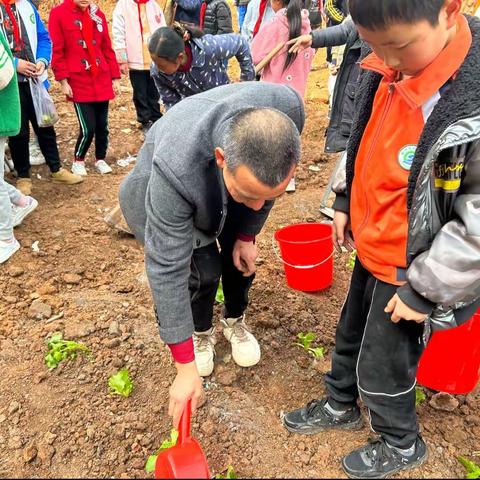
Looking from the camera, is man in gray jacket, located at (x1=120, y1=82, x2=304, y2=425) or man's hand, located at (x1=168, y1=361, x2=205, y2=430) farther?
man's hand, located at (x1=168, y1=361, x2=205, y2=430)

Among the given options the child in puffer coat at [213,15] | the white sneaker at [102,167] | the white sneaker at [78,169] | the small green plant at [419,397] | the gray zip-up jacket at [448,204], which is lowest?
the white sneaker at [102,167]

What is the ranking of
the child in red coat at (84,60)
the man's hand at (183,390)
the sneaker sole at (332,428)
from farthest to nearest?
the child in red coat at (84,60)
the sneaker sole at (332,428)
the man's hand at (183,390)

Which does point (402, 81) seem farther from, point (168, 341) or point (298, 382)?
point (298, 382)


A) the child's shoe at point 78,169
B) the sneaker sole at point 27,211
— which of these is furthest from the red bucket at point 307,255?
the child's shoe at point 78,169

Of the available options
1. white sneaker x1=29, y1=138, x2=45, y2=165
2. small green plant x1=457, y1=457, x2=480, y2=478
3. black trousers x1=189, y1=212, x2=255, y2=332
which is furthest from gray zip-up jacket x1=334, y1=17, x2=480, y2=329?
white sneaker x1=29, y1=138, x2=45, y2=165

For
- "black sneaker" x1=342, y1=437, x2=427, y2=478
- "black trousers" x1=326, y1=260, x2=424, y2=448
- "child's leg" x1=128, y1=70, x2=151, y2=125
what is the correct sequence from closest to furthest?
"black trousers" x1=326, y1=260, x2=424, y2=448 → "black sneaker" x1=342, y1=437, x2=427, y2=478 → "child's leg" x1=128, y1=70, x2=151, y2=125

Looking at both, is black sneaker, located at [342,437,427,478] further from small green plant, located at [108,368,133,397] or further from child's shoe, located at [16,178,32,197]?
child's shoe, located at [16,178,32,197]

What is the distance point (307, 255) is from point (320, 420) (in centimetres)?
121

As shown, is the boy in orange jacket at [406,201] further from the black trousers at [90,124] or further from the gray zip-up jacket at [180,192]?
the black trousers at [90,124]

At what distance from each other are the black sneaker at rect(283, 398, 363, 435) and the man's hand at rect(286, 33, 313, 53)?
3.25 metres

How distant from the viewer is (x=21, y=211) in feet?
13.9

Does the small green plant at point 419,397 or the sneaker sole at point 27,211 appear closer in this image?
the small green plant at point 419,397

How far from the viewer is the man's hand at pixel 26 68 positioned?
4.32 meters

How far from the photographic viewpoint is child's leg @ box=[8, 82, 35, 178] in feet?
14.8
